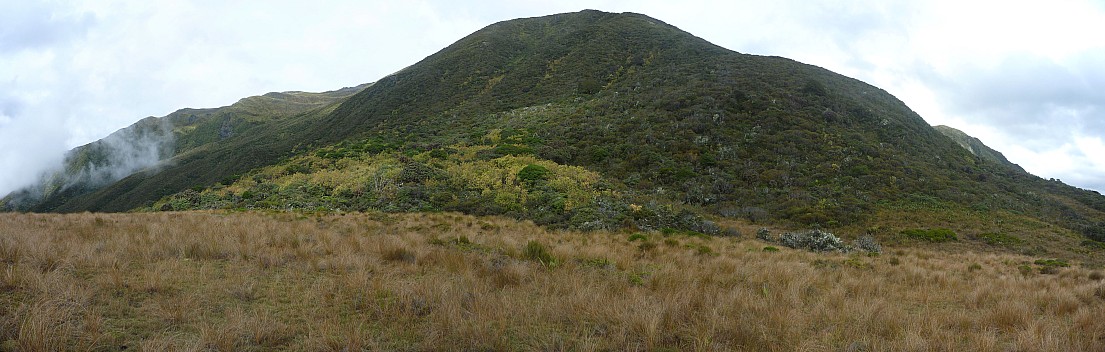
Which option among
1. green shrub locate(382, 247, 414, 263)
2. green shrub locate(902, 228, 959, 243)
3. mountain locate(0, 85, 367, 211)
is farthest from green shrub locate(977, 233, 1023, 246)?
mountain locate(0, 85, 367, 211)

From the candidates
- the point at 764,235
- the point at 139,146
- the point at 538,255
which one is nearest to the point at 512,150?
the point at 764,235

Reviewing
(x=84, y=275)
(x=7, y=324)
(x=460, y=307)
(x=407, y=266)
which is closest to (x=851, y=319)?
(x=460, y=307)

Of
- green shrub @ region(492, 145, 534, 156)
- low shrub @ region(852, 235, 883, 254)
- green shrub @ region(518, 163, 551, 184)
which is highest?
green shrub @ region(492, 145, 534, 156)

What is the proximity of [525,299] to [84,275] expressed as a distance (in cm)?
530

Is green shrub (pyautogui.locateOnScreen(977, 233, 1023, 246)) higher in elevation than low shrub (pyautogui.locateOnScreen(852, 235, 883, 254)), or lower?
lower

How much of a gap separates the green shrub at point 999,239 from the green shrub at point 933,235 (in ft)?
3.86

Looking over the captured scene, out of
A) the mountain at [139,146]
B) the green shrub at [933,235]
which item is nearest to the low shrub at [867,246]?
the green shrub at [933,235]

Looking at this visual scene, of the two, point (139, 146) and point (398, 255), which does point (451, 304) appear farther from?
point (139, 146)

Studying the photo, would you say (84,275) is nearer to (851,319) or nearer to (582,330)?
(582,330)

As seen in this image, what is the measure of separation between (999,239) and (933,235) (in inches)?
→ 118

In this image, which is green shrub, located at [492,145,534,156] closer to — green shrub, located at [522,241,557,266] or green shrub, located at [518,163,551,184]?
green shrub, located at [518,163,551,184]

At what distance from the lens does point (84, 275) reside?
517cm

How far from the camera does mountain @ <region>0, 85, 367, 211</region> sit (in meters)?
106

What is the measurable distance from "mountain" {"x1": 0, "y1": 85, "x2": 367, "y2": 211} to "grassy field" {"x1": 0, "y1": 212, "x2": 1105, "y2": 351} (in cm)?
11037
